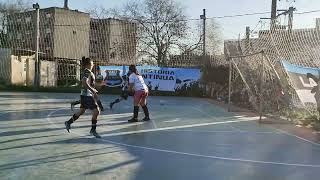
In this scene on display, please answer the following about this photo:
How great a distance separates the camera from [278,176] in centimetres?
816

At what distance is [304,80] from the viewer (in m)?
18.3

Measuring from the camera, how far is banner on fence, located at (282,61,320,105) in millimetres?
17717

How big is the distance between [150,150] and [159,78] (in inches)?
888

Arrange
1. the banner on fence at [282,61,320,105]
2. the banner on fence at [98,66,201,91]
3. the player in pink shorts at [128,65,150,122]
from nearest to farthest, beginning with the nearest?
the player in pink shorts at [128,65,150,122] → the banner on fence at [282,61,320,105] → the banner on fence at [98,66,201,91]

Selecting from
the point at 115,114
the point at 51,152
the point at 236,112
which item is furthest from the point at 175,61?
the point at 51,152

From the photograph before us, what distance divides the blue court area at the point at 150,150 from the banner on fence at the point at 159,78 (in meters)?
16.5

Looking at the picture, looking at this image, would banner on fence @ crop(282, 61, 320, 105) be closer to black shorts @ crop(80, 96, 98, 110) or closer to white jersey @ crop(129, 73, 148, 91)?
white jersey @ crop(129, 73, 148, 91)

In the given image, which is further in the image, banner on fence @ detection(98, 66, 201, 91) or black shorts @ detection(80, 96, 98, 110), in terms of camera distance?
banner on fence @ detection(98, 66, 201, 91)

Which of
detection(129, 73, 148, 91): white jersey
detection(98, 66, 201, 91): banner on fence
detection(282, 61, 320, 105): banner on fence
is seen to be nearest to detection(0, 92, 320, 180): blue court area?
detection(129, 73, 148, 91): white jersey

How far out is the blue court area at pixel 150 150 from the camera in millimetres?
8031

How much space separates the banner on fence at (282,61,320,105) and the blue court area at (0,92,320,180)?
2770 millimetres

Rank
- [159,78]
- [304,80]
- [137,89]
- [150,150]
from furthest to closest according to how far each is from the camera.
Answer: [159,78] → [304,80] → [137,89] → [150,150]

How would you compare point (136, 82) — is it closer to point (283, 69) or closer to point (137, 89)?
point (137, 89)

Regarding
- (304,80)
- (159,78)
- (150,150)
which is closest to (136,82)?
(150,150)
